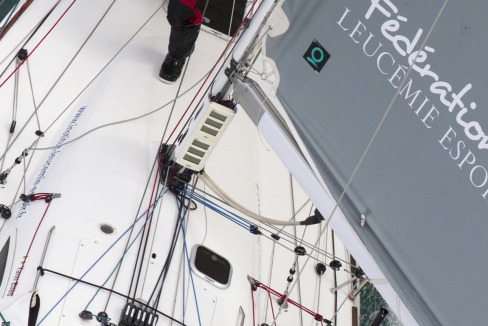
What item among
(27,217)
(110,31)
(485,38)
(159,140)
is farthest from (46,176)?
(485,38)

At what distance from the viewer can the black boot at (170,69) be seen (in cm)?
352

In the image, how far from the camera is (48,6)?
3816 mm

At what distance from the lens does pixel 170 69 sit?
354cm

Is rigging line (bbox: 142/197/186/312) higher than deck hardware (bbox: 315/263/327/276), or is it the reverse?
deck hardware (bbox: 315/263/327/276)

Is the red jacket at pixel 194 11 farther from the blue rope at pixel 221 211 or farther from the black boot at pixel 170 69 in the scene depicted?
the blue rope at pixel 221 211

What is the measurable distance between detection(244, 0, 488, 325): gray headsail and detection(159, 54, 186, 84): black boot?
1.33 meters

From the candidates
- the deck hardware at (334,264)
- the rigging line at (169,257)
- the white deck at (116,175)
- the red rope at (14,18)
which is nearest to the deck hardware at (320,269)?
the white deck at (116,175)

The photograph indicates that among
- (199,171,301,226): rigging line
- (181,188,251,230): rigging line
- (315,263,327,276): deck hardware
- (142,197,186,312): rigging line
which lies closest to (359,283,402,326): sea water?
(315,263,327,276): deck hardware

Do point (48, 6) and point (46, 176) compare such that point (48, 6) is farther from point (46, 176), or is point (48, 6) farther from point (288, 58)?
point (288, 58)

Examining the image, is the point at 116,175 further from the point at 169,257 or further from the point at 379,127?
the point at 379,127

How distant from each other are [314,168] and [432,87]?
0.43m

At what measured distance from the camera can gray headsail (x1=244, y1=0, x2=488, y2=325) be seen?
1.91m

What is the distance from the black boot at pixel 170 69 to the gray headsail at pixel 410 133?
4.36 ft

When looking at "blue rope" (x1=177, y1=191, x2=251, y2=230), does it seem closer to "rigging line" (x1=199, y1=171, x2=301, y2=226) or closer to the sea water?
"rigging line" (x1=199, y1=171, x2=301, y2=226)
